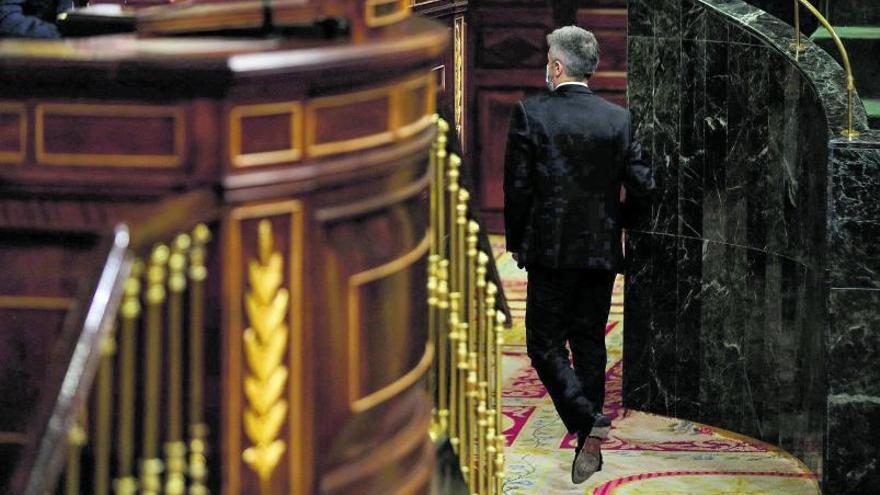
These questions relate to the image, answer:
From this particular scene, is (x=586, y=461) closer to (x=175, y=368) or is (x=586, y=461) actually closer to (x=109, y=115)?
(x=175, y=368)

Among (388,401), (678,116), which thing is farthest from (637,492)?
(388,401)

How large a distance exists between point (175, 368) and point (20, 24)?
1713 millimetres

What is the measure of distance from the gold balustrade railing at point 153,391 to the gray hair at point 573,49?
3.42 meters

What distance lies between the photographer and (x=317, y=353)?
3.64 metres

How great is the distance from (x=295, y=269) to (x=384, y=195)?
303mm

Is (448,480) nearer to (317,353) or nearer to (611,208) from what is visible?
(317,353)

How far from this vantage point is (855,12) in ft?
29.1

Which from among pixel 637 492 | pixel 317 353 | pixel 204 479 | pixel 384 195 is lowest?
pixel 637 492

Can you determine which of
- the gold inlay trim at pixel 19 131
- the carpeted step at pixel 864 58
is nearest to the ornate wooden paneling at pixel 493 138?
the carpeted step at pixel 864 58

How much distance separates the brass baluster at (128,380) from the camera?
3.25m

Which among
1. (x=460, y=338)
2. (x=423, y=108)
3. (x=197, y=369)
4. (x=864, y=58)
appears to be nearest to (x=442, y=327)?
(x=460, y=338)

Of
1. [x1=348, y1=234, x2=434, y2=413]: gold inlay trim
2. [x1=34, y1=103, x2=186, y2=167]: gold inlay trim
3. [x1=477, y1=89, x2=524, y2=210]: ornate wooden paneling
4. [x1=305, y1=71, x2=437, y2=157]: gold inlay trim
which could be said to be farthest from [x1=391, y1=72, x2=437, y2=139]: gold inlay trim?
[x1=477, y1=89, x2=524, y2=210]: ornate wooden paneling

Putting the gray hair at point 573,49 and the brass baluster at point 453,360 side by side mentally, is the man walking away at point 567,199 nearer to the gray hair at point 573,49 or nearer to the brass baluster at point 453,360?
the gray hair at point 573,49

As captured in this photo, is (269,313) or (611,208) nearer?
(269,313)
